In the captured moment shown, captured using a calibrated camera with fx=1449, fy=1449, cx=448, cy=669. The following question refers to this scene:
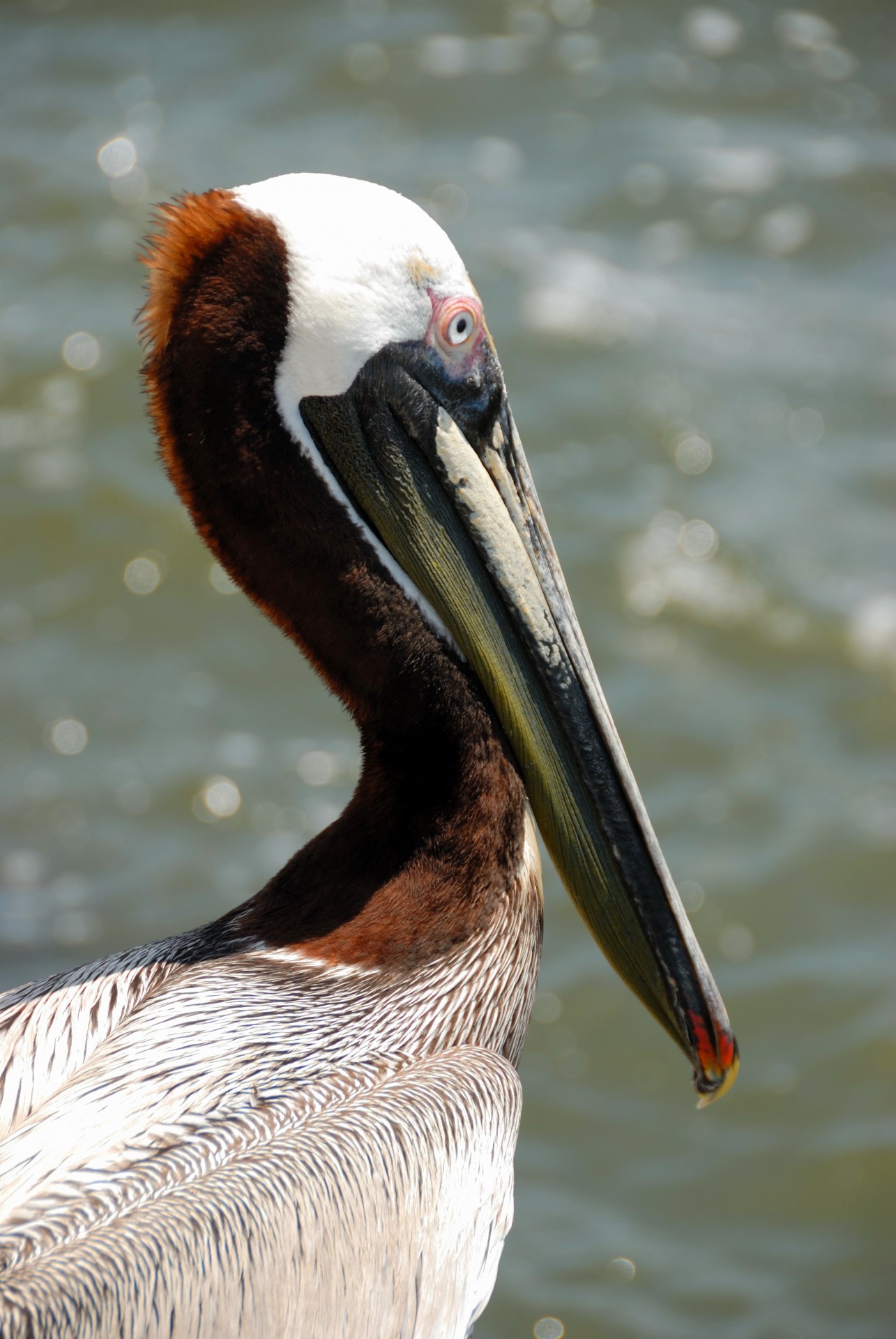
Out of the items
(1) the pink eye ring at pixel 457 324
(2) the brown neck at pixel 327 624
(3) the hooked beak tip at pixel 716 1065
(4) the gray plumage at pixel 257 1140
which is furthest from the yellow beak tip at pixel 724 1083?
(1) the pink eye ring at pixel 457 324

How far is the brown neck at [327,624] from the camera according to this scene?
2.27 meters

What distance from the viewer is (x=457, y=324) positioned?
7.64ft

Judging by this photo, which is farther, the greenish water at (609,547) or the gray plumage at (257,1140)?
the greenish water at (609,547)

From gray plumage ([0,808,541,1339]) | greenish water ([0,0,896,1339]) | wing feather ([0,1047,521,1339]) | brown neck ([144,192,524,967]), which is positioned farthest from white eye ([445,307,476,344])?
greenish water ([0,0,896,1339])

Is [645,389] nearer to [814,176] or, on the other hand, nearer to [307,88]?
[814,176]

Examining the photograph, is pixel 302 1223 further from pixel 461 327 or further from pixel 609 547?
pixel 609 547

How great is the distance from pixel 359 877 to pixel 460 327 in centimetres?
95

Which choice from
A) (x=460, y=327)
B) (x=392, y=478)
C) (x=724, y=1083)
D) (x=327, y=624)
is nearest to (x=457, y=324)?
(x=460, y=327)

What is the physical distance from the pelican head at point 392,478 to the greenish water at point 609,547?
5.52ft

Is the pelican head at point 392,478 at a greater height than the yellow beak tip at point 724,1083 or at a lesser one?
greater

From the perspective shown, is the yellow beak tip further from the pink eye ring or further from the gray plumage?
the pink eye ring

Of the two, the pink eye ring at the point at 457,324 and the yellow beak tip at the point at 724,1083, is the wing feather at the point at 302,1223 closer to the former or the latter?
the yellow beak tip at the point at 724,1083

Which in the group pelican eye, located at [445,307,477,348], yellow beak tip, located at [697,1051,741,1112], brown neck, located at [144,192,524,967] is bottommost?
yellow beak tip, located at [697,1051,741,1112]

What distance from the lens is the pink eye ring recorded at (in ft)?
7.59
